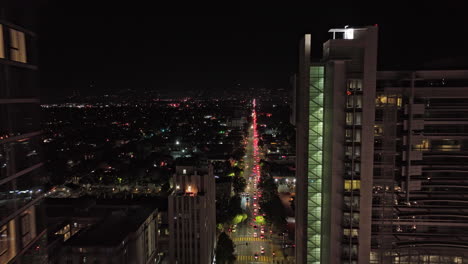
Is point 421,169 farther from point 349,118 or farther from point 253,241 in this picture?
point 253,241

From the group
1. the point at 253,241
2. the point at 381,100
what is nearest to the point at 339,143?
the point at 381,100

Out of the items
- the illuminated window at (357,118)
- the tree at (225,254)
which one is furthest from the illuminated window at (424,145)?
the tree at (225,254)

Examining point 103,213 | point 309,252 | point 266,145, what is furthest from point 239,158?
point 309,252

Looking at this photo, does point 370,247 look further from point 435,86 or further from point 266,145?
point 266,145

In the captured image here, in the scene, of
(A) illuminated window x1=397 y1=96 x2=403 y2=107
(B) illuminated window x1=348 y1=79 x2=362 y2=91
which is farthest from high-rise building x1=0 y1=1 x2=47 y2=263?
(A) illuminated window x1=397 y1=96 x2=403 y2=107

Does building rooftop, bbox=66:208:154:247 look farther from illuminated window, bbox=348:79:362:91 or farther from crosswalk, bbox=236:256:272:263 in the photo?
illuminated window, bbox=348:79:362:91

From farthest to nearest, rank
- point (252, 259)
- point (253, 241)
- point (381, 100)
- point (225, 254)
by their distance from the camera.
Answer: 1. point (253, 241)
2. point (252, 259)
3. point (225, 254)
4. point (381, 100)

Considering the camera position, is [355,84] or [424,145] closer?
[355,84]
